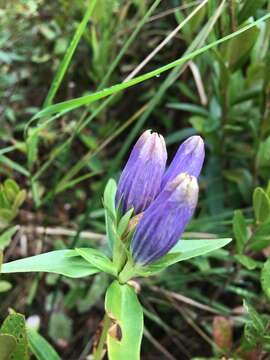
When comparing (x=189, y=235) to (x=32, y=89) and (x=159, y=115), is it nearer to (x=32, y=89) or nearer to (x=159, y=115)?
(x=159, y=115)

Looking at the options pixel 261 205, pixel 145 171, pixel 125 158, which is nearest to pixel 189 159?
pixel 145 171

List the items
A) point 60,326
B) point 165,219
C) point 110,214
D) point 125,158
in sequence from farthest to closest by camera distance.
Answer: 1. point 125,158
2. point 60,326
3. point 110,214
4. point 165,219

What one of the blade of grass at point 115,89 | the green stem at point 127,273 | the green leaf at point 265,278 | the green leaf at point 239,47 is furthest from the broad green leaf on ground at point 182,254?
the green leaf at point 239,47

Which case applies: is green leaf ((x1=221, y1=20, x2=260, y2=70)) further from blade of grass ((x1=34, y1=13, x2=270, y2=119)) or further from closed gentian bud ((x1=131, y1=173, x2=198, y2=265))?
closed gentian bud ((x1=131, y1=173, x2=198, y2=265))

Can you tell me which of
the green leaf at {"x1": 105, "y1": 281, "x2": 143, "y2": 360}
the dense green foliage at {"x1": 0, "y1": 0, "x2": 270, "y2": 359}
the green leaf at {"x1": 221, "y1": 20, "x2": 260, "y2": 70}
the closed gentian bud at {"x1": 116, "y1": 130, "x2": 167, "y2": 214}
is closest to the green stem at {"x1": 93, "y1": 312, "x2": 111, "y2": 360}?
the green leaf at {"x1": 105, "y1": 281, "x2": 143, "y2": 360}

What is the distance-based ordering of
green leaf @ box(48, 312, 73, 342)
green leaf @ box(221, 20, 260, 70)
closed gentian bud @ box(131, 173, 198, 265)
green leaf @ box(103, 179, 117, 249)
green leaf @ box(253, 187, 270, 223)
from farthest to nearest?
1. green leaf @ box(48, 312, 73, 342)
2. green leaf @ box(221, 20, 260, 70)
3. green leaf @ box(253, 187, 270, 223)
4. green leaf @ box(103, 179, 117, 249)
5. closed gentian bud @ box(131, 173, 198, 265)

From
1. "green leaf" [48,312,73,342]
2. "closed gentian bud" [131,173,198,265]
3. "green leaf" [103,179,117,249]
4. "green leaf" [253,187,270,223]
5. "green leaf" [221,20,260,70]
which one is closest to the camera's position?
"closed gentian bud" [131,173,198,265]

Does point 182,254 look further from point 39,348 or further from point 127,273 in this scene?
point 39,348
